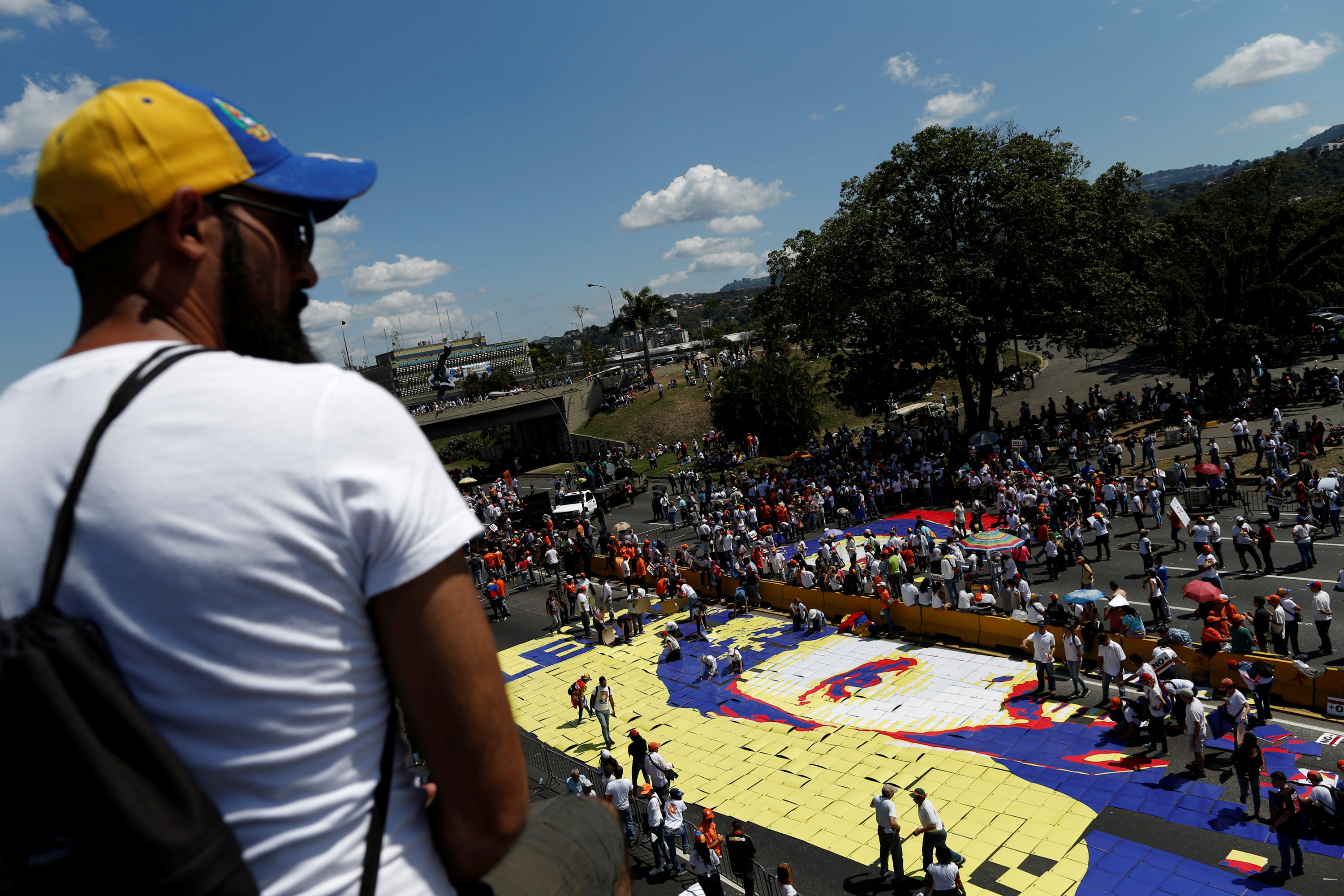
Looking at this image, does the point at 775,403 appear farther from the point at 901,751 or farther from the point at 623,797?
the point at 623,797

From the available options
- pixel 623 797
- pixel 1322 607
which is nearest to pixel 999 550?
pixel 1322 607

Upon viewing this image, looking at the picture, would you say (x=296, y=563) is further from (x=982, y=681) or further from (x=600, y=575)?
(x=600, y=575)

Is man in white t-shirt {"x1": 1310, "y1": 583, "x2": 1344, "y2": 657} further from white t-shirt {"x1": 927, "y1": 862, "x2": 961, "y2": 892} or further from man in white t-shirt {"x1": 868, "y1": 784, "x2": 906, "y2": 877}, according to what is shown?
white t-shirt {"x1": 927, "y1": 862, "x2": 961, "y2": 892}

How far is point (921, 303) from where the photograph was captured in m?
31.8

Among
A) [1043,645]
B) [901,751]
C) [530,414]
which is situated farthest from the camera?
[530,414]

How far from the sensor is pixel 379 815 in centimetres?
114

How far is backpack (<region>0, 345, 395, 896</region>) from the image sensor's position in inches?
36.0

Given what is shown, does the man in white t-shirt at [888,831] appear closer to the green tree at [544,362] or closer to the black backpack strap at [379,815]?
the black backpack strap at [379,815]

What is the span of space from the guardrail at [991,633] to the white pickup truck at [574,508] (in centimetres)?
951

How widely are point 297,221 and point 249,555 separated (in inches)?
27.0

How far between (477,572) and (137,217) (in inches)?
1206

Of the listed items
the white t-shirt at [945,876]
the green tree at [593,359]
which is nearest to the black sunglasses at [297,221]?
the white t-shirt at [945,876]

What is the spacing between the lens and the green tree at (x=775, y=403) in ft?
152

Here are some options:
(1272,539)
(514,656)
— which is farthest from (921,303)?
(514,656)
